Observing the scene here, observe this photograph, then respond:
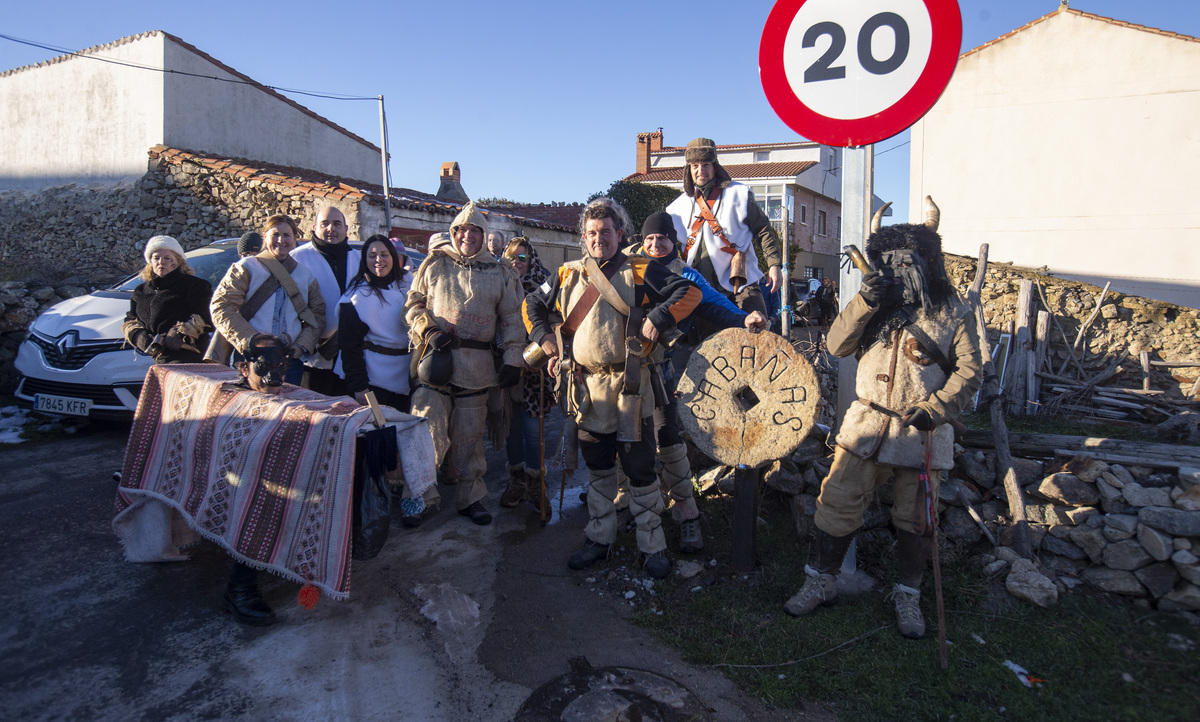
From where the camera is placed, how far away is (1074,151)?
13.4 metres

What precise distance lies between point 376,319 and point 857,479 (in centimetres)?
308

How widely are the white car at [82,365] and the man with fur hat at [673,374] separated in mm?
4725

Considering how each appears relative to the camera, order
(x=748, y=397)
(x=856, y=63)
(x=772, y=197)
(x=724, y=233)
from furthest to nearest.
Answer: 1. (x=772, y=197)
2. (x=724, y=233)
3. (x=748, y=397)
4. (x=856, y=63)

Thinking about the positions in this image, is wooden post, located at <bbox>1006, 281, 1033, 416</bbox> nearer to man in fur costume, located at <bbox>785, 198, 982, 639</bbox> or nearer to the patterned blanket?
man in fur costume, located at <bbox>785, 198, 982, 639</bbox>

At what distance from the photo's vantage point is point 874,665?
8.75 feet

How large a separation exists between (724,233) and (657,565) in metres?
2.13

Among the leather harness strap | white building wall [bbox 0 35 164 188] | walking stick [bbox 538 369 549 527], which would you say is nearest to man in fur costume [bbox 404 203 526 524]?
walking stick [bbox 538 369 549 527]

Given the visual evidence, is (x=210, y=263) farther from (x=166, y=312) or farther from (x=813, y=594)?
(x=813, y=594)

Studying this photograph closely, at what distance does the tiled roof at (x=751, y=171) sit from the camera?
34062 millimetres

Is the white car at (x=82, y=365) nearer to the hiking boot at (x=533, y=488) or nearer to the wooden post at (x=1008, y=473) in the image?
the hiking boot at (x=533, y=488)

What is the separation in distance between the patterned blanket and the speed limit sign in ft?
7.71

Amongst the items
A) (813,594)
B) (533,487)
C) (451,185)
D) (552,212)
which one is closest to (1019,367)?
(813,594)

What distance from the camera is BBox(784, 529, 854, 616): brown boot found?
10.0 ft

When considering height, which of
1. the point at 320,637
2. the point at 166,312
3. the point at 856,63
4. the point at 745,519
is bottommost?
the point at 320,637
